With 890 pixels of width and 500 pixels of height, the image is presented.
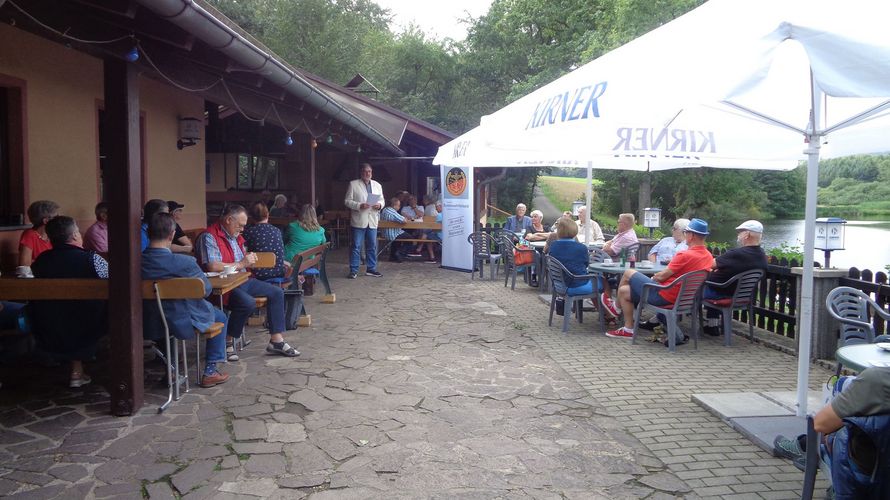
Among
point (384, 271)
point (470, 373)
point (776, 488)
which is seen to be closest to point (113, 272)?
point (470, 373)

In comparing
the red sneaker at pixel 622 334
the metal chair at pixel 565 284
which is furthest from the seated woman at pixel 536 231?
the red sneaker at pixel 622 334

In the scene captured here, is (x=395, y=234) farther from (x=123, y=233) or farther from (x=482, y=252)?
(x=123, y=233)

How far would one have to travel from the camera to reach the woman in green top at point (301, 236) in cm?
752

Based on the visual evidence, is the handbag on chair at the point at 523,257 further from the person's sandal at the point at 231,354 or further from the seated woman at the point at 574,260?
the person's sandal at the point at 231,354

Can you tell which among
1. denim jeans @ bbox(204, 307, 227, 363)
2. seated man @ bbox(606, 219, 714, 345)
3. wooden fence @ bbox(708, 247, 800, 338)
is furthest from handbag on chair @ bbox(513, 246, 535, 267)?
denim jeans @ bbox(204, 307, 227, 363)

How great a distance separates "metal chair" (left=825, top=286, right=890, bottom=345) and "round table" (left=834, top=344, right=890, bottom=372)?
143 centimetres

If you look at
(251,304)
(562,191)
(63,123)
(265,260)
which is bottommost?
(251,304)

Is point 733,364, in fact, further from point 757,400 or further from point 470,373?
point 470,373

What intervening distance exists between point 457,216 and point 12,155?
727cm

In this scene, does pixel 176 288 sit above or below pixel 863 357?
above

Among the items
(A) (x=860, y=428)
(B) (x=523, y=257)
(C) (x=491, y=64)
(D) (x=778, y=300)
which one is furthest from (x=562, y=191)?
(A) (x=860, y=428)

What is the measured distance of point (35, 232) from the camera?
18.0 ft

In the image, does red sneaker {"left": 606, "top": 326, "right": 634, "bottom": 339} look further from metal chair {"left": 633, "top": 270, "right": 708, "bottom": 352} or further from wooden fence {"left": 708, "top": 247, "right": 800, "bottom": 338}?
wooden fence {"left": 708, "top": 247, "right": 800, "bottom": 338}

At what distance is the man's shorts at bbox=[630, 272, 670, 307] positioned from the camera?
6.35m
